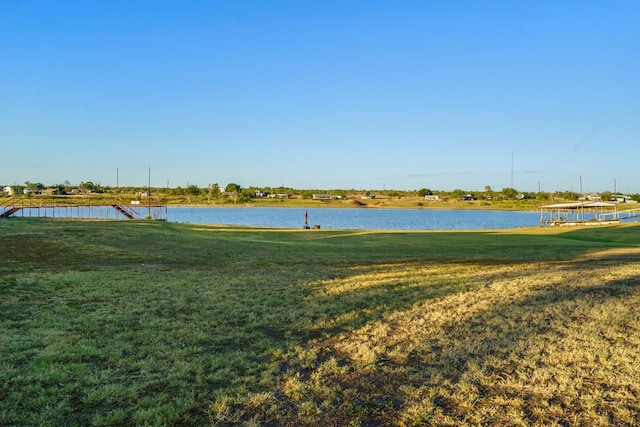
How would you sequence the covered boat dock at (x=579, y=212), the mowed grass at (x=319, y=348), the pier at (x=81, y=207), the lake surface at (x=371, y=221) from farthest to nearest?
1. the lake surface at (x=371, y=221)
2. the covered boat dock at (x=579, y=212)
3. the pier at (x=81, y=207)
4. the mowed grass at (x=319, y=348)

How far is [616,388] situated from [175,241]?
22313 mm

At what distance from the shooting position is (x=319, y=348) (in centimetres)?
699

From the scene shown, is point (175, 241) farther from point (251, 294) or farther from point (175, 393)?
point (175, 393)

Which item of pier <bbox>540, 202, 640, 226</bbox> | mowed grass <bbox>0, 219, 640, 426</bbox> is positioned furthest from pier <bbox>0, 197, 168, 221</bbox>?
pier <bbox>540, 202, 640, 226</bbox>

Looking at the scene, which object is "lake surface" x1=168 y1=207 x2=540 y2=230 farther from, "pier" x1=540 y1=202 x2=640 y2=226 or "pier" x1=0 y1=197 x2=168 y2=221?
"pier" x1=0 y1=197 x2=168 y2=221

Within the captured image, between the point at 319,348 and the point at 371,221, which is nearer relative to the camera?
the point at 319,348

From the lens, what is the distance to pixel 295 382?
5586 mm

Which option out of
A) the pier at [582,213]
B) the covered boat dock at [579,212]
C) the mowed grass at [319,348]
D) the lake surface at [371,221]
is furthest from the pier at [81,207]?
the pier at [582,213]

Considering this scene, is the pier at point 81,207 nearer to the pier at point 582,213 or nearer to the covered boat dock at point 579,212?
the covered boat dock at point 579,212

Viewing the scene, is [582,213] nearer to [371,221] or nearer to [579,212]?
[579,212]

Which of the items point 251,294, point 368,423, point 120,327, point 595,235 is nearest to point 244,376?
point 368,423

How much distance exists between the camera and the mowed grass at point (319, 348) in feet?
15.8

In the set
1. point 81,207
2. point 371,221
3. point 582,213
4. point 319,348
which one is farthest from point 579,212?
point 81,207

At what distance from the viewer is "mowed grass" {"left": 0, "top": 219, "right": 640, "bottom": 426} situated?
15.8 feet
